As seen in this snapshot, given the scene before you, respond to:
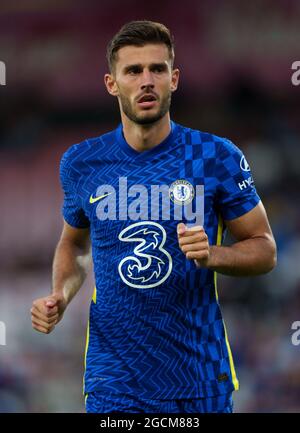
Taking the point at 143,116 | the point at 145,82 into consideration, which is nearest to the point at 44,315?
the point at 143,116

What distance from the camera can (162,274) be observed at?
384 cm

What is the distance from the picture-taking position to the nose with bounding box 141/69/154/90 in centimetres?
387

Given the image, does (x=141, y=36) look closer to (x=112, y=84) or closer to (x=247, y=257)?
(x=112, y=84)

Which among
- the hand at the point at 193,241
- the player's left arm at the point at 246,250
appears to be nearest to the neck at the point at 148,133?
the player's left arm at the point at 246,250

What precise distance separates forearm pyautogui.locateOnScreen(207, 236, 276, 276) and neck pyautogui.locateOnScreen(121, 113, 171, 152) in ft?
2.03

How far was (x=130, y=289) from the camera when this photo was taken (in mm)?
3850

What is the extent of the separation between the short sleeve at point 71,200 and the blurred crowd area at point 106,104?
423 centimetres

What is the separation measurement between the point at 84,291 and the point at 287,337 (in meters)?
2.01

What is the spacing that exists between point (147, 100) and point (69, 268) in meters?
0.96

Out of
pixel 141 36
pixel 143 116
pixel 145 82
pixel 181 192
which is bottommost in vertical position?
pixel 181 192

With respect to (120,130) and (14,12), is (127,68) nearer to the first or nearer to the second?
Result: (120,130)

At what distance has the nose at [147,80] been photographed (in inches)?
152

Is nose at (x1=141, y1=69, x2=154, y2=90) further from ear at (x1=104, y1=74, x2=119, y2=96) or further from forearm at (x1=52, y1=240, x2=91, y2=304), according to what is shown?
forearm at (x1=52, y1=240, x2=91, y2=304)

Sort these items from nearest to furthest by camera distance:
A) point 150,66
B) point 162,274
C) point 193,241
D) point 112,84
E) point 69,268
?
1. point 193,241
2. point 162,274
3. point 150,66
4. point 112,84
5. point 69,268
